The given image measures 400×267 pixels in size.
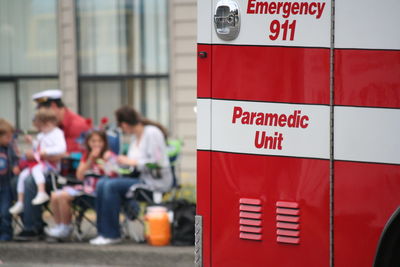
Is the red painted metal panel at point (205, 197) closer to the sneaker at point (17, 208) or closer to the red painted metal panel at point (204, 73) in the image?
the red painted metal panel at point (204, 73)

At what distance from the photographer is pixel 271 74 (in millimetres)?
5066

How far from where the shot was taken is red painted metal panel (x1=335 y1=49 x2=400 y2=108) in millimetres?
4680

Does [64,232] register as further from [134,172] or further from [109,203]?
[134,172]

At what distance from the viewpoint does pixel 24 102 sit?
14.4 meters

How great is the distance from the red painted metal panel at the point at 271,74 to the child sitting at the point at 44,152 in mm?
5203

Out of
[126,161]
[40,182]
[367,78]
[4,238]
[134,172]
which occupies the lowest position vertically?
[4,238]

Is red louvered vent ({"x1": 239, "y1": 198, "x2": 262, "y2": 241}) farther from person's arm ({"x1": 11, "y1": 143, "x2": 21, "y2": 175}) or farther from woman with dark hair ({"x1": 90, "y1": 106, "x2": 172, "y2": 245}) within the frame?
person's arm ({"x1": 11, "y1": 143, "x2": 21, "y2": 175})

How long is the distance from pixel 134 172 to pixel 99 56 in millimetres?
4436

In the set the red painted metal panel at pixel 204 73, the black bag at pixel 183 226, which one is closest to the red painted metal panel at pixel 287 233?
the red painted metal panel at pixel 204 73

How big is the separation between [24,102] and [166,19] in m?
2.75

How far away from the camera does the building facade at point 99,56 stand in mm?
13586

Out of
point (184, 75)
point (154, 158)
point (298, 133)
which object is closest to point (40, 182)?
point (154, 158)

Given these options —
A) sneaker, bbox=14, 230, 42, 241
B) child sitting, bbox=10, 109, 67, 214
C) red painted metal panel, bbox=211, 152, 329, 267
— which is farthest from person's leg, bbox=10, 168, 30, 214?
red painted metal panel, bbox=211, 152, 329, 267

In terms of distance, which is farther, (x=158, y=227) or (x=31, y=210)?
(x=31, y=210)
